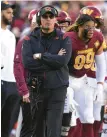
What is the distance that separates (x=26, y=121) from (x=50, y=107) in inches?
18.2

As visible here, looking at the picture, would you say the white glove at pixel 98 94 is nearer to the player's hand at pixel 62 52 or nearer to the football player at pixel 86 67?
the football player at pixel 86 67

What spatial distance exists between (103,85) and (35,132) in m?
1.37

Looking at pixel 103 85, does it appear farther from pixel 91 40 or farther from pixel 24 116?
pixel 24 116

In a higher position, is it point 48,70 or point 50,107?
point 48,70

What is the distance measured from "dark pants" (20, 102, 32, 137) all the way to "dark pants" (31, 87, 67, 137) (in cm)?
16

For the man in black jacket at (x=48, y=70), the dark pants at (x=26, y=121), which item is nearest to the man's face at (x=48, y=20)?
the man in black jacket at (x=48, y=70)

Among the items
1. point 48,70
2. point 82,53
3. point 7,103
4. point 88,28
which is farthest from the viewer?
point 7,103

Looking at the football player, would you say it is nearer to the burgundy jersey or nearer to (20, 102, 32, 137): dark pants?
the burgundy jersey

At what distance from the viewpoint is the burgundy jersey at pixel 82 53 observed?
8828mm

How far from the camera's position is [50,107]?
8.20 m

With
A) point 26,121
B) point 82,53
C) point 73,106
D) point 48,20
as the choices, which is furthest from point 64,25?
point 26,121

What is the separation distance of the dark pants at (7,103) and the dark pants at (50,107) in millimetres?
1701

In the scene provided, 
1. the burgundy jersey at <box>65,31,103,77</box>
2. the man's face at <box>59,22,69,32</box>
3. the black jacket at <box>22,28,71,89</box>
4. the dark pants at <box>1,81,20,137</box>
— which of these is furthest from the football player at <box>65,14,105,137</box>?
the dark pants at <box>1,81,20,137</box>

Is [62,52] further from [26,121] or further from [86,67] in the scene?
[26,121]
